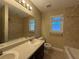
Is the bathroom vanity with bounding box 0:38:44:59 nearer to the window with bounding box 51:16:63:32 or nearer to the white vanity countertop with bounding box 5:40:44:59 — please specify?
the white vanity countertop with bounding box 5:40:44:59

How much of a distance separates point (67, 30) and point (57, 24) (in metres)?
0.68

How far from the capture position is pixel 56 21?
12.4 ft

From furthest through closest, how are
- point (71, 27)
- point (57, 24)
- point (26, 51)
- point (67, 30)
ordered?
point (57, 24) < point (67, 30) < point (71, 27) < point (26, 51)

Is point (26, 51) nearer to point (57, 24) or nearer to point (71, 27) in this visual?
point (71, 27)

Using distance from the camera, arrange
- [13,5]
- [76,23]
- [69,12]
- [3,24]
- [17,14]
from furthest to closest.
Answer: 1. [69,12]
2. [76,23]
3. [17,14]
4. [13,5]
5. [3,24]

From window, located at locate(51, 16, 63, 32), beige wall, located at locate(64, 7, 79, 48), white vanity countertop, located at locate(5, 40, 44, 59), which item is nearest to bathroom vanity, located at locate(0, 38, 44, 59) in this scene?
white vanity countertop, located at locate(5, 40, 44, 59)

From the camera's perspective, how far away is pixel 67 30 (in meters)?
3.26

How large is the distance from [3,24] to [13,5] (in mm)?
536

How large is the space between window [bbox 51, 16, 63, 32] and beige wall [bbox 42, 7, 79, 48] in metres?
0.22

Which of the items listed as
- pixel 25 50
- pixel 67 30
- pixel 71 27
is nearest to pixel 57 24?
pixel 67 30

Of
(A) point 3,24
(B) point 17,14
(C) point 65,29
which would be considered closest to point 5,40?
(A) point 3,24

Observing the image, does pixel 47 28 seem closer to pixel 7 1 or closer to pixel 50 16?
pixel 50 16

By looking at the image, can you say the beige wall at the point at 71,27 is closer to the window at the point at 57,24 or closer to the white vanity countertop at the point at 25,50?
the window at the point at 57,24

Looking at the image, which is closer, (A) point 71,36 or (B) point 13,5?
(B) point 13,5
